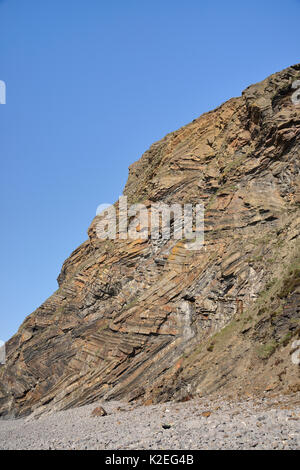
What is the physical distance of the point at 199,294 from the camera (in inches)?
1104

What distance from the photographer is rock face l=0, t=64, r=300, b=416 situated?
74.4 feet

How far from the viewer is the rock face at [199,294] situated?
74.4 ft

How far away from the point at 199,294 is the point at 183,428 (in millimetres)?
12411

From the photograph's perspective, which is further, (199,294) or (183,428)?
(199,294)

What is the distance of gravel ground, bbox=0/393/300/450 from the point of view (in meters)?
13.3

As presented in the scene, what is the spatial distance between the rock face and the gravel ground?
1.57 meters

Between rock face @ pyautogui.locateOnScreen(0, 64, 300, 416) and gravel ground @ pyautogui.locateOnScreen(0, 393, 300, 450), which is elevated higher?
rock face @ pyautogui.locateOnScreen(0, 64, 300, 416)

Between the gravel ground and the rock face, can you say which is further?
the rock face

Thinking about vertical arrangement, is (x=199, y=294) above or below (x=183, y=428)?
above

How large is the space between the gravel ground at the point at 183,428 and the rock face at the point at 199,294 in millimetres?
1570

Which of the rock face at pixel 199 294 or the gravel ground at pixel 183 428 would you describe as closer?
the gravel ground at pixel 183 428

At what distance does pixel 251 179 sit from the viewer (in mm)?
31609
